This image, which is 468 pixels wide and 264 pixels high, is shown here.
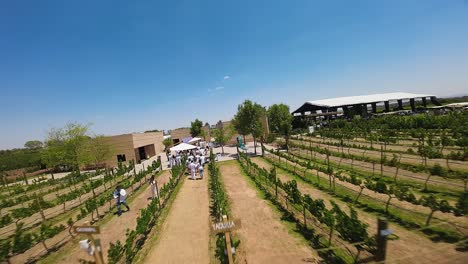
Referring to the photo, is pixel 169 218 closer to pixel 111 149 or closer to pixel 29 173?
pixel 111 149

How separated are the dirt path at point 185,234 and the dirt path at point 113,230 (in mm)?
1792

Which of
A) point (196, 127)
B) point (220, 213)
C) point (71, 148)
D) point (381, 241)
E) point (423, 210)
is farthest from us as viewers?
point (196, 127)

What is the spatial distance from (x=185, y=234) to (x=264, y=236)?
10.4 ft

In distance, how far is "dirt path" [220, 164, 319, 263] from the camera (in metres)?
6.82

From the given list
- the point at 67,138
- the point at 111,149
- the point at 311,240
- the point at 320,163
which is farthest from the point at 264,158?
the point at 67,138

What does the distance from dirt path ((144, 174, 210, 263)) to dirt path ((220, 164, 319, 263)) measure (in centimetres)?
146

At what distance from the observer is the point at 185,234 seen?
9.07m

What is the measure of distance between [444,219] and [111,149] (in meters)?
35.4

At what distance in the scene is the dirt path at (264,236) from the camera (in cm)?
682

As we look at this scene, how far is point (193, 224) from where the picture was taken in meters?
9.98

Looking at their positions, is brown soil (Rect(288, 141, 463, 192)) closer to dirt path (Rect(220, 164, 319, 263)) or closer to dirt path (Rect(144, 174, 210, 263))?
dirt path (Rect(220, 164, 319, 263))

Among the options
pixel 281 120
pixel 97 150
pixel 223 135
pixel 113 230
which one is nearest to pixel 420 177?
pixel 113 230

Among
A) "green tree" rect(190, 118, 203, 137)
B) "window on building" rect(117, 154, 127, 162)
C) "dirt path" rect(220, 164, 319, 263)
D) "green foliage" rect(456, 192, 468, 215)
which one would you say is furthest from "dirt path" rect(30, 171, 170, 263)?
"green tree" rect(190, 118, 203, 137)

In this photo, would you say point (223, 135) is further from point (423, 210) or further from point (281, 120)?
point (423, 210)
